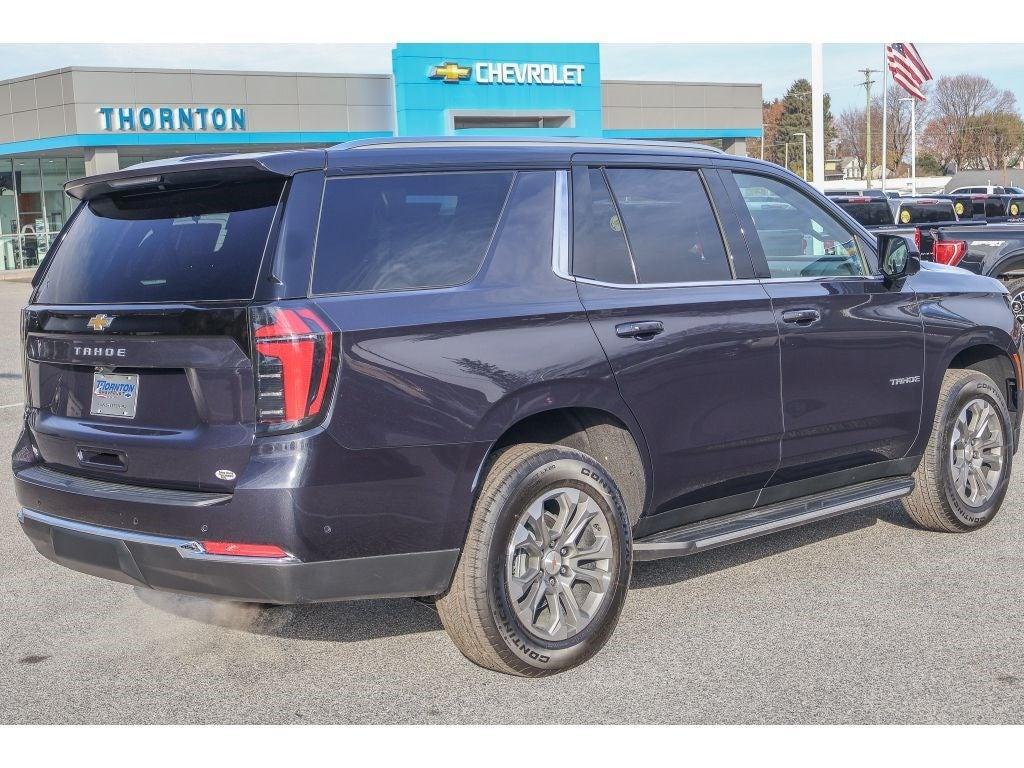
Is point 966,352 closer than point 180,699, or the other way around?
point 180,699

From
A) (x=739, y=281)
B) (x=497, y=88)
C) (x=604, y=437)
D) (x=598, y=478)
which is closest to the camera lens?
(x=598, y=478)

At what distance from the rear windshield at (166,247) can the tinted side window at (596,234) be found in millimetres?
1231

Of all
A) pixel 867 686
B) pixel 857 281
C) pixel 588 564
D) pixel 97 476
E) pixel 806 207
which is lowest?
pixel 867 686

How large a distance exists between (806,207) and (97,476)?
136 inches

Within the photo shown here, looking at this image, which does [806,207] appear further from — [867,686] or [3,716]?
[3,716]

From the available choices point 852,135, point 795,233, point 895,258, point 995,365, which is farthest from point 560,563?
point 852,135

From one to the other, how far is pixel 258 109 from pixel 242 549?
36.7 meters

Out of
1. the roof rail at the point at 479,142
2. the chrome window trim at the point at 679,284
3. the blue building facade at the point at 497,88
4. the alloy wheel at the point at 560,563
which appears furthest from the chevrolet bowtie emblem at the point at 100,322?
the blue building facade at the point at 497,88

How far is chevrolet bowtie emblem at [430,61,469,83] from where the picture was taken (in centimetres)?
3859

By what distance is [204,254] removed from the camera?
427 centimetres

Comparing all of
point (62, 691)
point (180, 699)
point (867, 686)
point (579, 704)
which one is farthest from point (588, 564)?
point (62, 691)

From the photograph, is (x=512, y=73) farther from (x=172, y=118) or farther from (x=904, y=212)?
(x=904, y=212)

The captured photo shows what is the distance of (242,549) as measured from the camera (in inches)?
158

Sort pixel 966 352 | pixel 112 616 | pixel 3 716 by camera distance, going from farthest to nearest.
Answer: pixel 966 352 → pixel 112 616 → pixel 3 716
